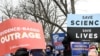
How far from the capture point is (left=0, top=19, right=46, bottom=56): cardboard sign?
28.2ft

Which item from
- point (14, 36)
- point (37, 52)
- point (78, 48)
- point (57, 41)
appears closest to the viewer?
point (14, 36)

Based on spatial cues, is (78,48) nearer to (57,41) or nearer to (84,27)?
(84,27)

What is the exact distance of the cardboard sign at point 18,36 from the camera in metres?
8.60

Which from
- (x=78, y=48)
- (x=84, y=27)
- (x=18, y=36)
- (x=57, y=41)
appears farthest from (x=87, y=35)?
(x=57, y=41)

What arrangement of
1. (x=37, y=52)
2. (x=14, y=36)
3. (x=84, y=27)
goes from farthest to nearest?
(x=37, y=52), (x=84, y=27), (x=14, y=36)

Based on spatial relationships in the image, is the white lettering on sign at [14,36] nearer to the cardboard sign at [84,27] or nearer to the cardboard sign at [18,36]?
the cardboard sign at [18,36]

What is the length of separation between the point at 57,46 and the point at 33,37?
1503 centimetres

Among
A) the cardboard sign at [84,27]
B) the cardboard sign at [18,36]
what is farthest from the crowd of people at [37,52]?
the cardboard sign at [84,27]

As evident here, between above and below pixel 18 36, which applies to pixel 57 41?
below

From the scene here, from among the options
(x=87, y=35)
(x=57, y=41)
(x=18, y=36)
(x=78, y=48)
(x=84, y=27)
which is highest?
(x=18, y=36)

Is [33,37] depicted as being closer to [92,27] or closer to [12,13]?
[92,27]

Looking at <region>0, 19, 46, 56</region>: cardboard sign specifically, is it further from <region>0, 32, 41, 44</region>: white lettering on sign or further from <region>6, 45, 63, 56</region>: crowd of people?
<region>6, 45, 63, 56</region>: crowd of people

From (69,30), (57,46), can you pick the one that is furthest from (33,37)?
(57,46)

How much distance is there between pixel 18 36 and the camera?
8695 millimetres
